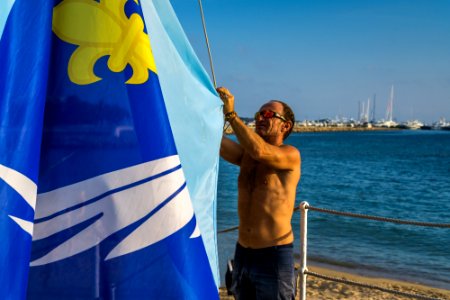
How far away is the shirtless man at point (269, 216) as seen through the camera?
269 cm

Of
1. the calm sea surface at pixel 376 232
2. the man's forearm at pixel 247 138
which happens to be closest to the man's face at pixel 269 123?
the man's forearm at pixel 247 138

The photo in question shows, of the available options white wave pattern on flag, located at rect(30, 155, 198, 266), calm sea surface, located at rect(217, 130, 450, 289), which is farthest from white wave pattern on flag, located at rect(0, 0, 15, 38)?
calm sea surface, located at rect(217, 130, 450, 289)

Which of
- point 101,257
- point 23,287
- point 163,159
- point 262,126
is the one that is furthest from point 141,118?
point 262,126

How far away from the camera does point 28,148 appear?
1.64 meters

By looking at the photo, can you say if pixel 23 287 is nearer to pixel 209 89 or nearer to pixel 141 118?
pixel 141 118

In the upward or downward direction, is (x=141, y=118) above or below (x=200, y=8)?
below

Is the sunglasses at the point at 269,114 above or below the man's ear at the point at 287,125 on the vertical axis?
above

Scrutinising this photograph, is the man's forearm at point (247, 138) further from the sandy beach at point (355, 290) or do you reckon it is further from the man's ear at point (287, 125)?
the sandy beach at point (355, 290)

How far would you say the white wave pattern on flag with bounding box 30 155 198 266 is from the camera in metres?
1.71

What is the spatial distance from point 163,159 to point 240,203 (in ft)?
3.93

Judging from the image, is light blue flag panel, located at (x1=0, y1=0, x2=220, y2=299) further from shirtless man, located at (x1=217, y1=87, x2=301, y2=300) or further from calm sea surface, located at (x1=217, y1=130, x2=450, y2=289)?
calm sea surface, located at (x1=217, y1=130, x2=450, y2=289)

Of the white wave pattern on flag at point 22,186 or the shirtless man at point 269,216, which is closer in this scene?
the white wave pattern on flag at point 22,186

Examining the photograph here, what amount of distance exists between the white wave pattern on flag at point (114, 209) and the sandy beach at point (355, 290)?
15.9 feet

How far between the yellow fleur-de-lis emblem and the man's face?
3.43ft
